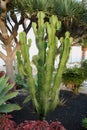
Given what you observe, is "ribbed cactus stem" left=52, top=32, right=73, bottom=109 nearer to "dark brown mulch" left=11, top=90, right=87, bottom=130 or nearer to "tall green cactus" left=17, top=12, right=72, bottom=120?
"tall green cactus" left=17, top=12, right=72, bottom=120

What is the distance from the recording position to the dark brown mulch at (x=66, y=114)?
381 cm

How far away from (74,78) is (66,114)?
1.34 metres

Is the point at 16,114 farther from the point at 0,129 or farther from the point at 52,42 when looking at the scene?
the point at 0,129

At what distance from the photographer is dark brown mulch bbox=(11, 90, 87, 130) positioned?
381cm

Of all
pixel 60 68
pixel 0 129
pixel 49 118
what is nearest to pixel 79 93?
pixel 49 118

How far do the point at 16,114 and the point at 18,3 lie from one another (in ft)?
6.46

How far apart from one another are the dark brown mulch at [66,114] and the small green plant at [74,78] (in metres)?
0.45

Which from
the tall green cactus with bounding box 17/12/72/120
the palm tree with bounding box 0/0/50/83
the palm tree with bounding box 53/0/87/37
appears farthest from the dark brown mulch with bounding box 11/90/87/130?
the palm tree with bounding box 53/0/87/37

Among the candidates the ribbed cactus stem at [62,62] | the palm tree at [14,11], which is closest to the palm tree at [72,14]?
the palm tree at [14,11]

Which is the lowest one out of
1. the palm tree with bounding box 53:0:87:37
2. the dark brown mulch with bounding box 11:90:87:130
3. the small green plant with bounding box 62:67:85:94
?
the dark brown mulch with bounding box 11:90:87:130

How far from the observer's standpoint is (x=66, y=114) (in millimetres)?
4129

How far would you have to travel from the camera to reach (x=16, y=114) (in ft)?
13.6

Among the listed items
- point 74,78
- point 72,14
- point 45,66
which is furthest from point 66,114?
point 72,14

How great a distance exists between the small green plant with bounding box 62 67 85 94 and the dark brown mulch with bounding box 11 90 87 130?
451mm
